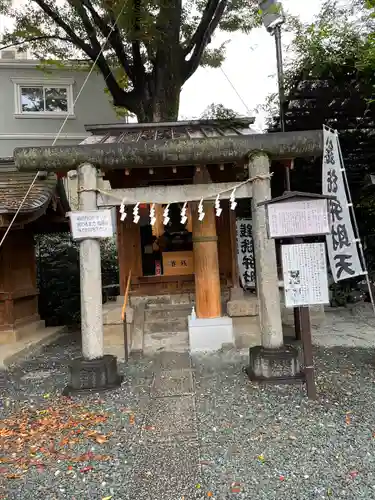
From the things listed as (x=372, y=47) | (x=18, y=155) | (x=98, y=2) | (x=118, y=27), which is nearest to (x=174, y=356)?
(x=18, y=155)

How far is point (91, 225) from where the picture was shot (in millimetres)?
5445

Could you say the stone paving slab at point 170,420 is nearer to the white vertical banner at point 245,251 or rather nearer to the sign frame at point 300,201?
the sign frame at point 300,201

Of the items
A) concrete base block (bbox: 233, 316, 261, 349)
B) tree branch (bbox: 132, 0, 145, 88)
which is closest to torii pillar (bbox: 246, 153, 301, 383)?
concrete base block (bbox: 233, 316, 261, 349)

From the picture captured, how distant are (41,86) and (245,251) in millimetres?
11613

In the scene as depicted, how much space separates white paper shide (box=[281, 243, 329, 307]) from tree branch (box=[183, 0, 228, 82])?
8.07 m

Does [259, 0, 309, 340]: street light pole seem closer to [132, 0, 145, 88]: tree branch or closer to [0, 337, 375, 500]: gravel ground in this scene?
[132, 0, 145, 88]: tree branch

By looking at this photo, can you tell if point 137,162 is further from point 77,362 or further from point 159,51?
point 159,51

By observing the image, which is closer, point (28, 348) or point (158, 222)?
point (158, 222)

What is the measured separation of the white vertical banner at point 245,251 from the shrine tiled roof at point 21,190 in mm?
4171

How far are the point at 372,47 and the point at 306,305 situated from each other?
20.6 ft

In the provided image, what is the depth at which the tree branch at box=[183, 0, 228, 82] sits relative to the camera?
10445 millimetres

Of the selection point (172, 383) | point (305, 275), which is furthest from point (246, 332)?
point (305, 275)

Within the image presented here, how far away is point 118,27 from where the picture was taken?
974cm

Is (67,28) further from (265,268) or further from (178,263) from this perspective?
(265,268)
